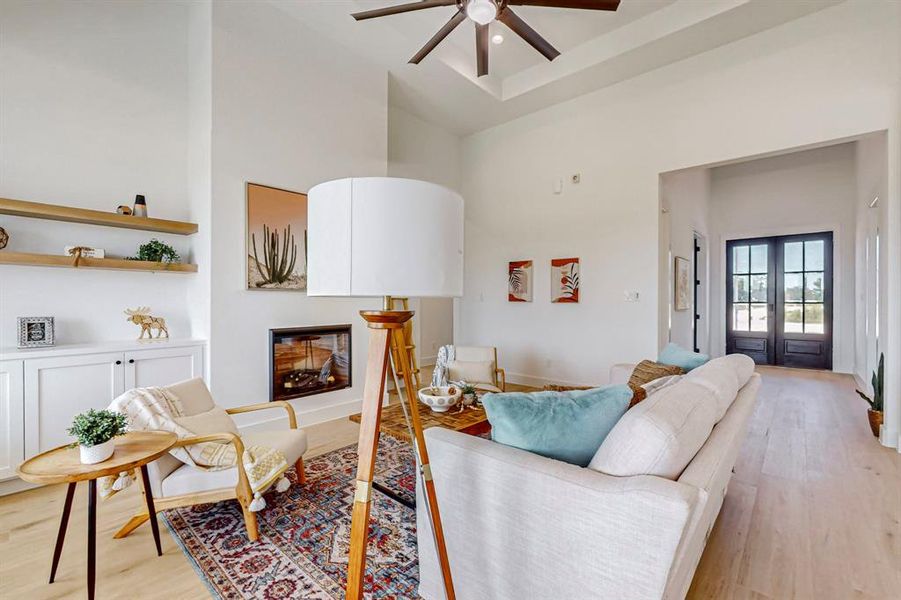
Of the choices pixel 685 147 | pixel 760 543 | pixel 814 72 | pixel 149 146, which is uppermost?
pixel 814 72

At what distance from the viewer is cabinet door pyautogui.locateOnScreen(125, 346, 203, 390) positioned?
283cm

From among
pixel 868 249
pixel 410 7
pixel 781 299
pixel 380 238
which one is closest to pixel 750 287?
pixel 781 299

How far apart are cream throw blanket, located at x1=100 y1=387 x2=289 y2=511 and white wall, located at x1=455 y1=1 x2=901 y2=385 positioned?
12.4 feet

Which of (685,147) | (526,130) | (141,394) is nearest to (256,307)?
(141,394)

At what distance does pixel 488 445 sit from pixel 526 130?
4.93 meters

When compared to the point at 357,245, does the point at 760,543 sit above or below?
below

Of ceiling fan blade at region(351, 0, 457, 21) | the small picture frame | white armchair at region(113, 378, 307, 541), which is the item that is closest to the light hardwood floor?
white armchair at region(113, 378, 307, 541)

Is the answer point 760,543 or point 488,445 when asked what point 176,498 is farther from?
point 760,543

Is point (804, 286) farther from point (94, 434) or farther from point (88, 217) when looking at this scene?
point (88, 217)

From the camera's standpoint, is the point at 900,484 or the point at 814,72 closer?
the point at 900,484

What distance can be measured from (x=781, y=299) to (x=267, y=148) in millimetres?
7661

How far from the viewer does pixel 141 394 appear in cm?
197

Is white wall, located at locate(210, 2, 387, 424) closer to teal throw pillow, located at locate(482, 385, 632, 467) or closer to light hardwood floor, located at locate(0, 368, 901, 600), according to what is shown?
light hardwood floor, located at locate(0, 368, 901, 600)

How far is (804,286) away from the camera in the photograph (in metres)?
6.34
